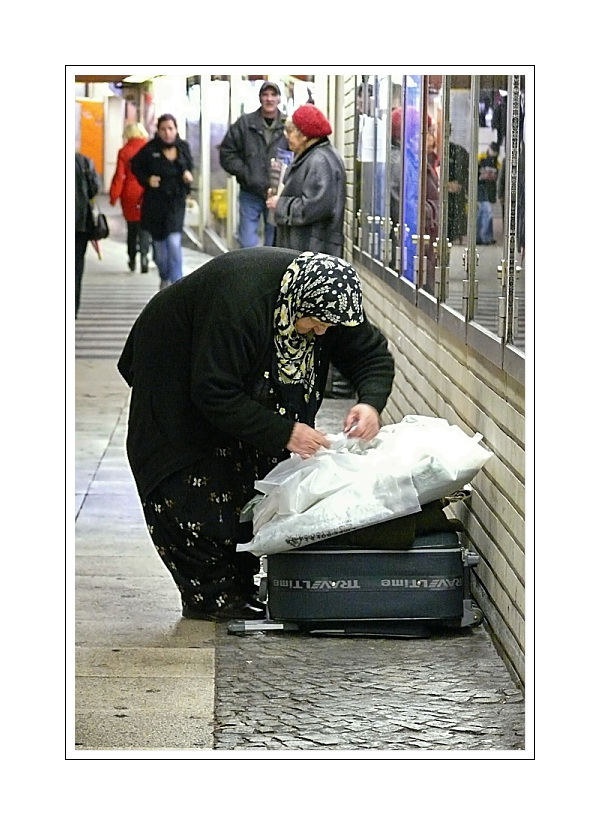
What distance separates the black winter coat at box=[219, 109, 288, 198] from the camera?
24.0 feet

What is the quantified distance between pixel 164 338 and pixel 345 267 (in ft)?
1.80

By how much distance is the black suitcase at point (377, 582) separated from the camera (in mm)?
3693

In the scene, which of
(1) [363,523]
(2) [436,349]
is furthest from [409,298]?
(1) [363,523]

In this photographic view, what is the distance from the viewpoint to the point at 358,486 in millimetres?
3684

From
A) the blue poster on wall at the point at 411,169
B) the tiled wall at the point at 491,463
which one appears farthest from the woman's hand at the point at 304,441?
the blue poster on wall at the point at 411,169

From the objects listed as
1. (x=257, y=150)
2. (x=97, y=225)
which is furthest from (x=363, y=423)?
(x=257, y=150)

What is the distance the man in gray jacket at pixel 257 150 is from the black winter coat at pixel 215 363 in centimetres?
331

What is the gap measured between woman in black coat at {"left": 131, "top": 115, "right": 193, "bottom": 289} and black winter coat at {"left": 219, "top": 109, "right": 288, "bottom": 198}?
50 cm

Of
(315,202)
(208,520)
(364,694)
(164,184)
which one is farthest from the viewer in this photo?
(164,184)

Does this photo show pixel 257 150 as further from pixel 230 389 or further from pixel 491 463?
pixel 491 463

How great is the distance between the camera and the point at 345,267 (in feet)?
12.2

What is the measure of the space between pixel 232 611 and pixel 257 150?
3954mm

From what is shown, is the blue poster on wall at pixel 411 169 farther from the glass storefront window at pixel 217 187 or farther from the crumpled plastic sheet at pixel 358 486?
the glass storefront window at pixel 217 187
